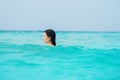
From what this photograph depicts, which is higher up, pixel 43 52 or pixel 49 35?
pixel 49 35

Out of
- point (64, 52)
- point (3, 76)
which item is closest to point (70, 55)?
point (64, 52)

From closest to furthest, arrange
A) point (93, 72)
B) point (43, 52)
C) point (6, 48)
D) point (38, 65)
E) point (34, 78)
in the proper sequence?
1. point (34, 78)
2. point (93, 72)
3. point (38, 65)
4. point (43, 52)
5. point (6, 48)

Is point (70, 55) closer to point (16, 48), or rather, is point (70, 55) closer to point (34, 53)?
point (34, 53)

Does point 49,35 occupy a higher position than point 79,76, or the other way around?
point 49,35

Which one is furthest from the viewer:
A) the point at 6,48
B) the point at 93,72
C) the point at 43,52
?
the point at 6,48

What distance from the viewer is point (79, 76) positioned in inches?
192

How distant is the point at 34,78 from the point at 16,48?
2.67 metres

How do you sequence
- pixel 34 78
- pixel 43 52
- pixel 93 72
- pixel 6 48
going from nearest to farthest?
pixel 34 78 < pixel 93 72 < pixel 43 52 < pixel 6 48

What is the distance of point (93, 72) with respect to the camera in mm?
5094

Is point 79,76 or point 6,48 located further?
point 6,48

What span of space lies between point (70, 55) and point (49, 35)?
3.16ft

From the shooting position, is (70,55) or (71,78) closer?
(71,78)

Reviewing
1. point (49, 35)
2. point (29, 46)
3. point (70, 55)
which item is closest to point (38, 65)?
point (49, 35)

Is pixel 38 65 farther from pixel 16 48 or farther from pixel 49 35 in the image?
pixel 16 48
